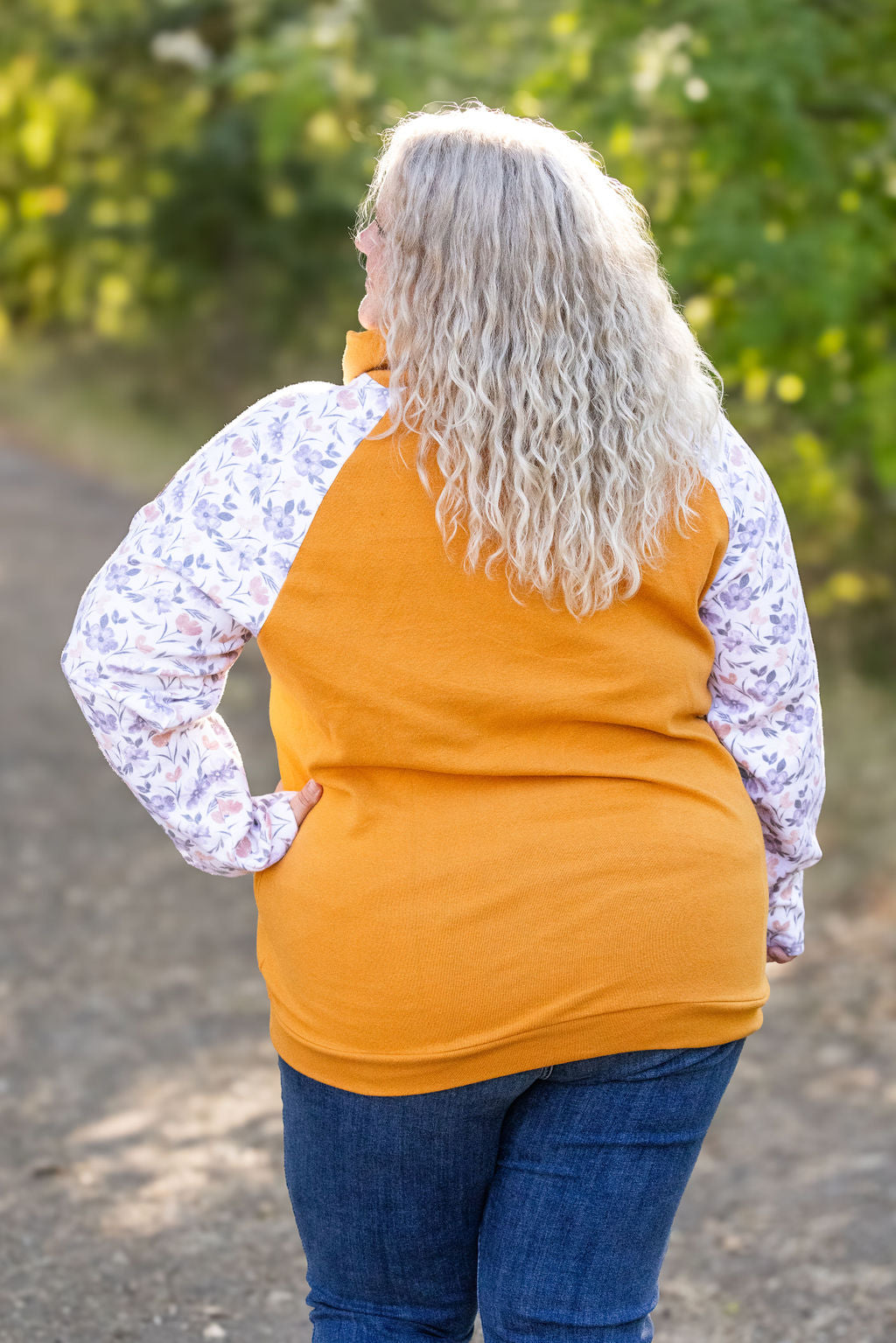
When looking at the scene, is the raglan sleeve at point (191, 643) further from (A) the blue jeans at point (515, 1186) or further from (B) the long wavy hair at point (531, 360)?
(A) the blue jeans at point (515, 1186)

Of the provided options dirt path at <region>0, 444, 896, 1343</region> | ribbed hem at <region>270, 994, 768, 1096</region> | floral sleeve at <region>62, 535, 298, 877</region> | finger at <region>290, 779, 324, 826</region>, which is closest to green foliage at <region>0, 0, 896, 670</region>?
floral sleeve at <region>62, 535, 298, 877</region>

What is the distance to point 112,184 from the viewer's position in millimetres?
12914

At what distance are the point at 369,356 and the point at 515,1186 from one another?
905mm

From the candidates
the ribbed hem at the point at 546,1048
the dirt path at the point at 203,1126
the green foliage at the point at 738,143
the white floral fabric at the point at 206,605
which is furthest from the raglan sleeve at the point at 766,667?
the dirt path at the point at 203,1126

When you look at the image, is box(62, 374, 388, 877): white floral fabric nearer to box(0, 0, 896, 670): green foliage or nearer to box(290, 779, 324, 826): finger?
box(290, 779, 324, 826): finger

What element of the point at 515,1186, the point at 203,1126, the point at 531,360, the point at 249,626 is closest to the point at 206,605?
the point at 249,626

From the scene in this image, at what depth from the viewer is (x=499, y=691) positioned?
147 centimetres

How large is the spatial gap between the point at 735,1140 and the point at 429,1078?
7.92 feet

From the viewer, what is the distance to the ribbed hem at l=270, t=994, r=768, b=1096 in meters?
1.50

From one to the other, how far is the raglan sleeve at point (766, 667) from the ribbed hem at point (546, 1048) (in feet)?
0.93

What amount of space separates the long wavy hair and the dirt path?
74.8 inches

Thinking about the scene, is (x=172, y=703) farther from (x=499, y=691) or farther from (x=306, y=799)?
(x=499, y=691)

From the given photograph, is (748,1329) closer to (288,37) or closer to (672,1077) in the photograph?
(672,1077)

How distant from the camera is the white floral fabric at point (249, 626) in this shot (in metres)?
1.48
